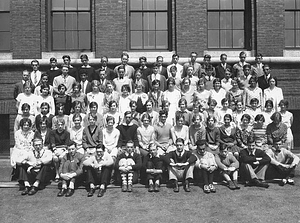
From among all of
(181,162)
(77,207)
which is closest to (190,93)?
(181,162)

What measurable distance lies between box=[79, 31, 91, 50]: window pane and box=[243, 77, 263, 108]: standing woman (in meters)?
5.50

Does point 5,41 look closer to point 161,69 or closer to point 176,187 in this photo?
point 161,69

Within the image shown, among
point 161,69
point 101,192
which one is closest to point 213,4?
point 161,69

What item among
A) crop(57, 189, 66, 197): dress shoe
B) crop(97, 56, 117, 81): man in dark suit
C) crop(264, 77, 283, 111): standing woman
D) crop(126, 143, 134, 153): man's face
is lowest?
crop(57, 189, 66, 197): dress shoe

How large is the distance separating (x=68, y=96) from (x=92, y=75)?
3.64 feet

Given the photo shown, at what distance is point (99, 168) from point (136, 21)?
603 cm

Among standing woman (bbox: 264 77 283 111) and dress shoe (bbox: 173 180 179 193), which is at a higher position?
standing woman (bbox: 264 77 283 111)

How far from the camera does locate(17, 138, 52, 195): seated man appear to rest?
825 centimetres

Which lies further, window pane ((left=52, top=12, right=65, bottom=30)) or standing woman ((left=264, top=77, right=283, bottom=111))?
window pane ((left=52, top=12, right=65, bottom=30))

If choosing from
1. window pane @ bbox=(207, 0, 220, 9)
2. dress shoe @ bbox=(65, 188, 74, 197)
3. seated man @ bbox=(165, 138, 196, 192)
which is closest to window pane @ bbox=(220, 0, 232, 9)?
window pane @ bbox=(207, 0, 220, 9)

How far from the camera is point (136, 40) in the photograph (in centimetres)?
1257

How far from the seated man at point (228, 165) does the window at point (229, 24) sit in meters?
5.06

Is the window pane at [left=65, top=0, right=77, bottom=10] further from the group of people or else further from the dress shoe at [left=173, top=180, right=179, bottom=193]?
the dress shoe at [left=173, top=180, right=179, bottom=193]

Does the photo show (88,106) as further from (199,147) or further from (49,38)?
(49,38)
